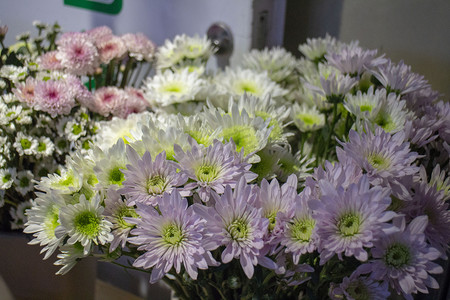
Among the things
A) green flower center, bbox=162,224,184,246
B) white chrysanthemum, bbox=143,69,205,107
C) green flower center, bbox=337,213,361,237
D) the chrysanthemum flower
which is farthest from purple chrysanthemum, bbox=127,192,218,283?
the chrysanthemum flower

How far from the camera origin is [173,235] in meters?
0.36

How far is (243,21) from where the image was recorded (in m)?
0.84

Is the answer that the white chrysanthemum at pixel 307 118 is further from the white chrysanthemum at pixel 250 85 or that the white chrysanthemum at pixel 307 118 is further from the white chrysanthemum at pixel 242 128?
the white chrysanthemum at pixel 242 128

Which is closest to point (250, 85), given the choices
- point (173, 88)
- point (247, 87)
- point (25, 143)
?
point (247, 87)

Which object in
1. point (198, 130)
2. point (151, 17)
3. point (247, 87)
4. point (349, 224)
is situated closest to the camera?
point (349, 224)

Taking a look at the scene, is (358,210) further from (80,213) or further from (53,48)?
(53,48)

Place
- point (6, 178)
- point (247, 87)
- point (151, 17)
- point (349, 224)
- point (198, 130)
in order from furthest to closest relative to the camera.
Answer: point (151, 17) < point (247, 87) < point (6, 178) < point (198, 130) < point (349, 224)

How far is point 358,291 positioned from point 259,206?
12 centimetres

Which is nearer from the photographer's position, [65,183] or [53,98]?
[65,183]

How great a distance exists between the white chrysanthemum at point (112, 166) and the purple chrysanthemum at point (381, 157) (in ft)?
0.65

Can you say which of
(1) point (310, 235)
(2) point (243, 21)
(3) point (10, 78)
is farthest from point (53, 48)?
(1) point (310, 235)

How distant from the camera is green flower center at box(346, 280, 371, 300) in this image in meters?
0.38

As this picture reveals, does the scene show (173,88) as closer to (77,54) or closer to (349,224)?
(77,54)

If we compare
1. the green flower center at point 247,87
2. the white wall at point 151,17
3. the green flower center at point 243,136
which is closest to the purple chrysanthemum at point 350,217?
the green flower center at point 243,136
